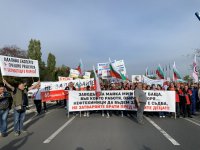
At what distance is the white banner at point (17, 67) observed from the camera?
36.4 ft

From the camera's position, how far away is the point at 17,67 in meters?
11.9

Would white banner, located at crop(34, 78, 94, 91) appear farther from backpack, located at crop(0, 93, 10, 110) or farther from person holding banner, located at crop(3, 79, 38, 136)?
backpack, located at crop(0, 93, 10, 110)

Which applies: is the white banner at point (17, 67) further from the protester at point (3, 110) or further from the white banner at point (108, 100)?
the white banner at point (108, 100)

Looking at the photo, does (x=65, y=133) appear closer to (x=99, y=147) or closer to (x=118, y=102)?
(x=99, y=147)

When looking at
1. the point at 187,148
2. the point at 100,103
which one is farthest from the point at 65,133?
the point at 100,103

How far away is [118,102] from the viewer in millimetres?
14648

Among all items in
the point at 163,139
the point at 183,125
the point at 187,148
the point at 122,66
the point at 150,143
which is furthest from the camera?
the point at 122,66

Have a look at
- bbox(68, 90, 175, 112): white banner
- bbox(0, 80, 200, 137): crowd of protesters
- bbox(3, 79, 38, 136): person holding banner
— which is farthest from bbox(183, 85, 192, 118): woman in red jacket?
bbox(3, 79, 38, 136): person holding banner

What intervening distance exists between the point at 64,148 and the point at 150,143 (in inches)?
91.2

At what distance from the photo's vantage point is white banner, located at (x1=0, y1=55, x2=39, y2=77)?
11095 mm

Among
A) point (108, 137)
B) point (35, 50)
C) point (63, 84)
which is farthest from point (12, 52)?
point (108, 137)

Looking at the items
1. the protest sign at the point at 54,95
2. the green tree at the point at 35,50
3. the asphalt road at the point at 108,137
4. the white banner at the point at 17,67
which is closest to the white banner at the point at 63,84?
the protest sign at the point at 54,95

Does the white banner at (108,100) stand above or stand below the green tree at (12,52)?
below

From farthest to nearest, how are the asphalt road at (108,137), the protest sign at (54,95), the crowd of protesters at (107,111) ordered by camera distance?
the protest sign at (54,95), the crowd of protesters at (107,111), the asphalt road at (108,137)
